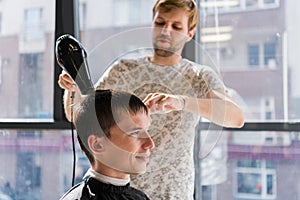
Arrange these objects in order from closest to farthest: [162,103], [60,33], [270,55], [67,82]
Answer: [162,103]
[67,82]
[270,55]
[60,33]

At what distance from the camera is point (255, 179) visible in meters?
2.09

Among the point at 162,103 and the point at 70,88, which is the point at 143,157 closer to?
the point at 162,103

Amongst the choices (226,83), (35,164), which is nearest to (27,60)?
(35,164)

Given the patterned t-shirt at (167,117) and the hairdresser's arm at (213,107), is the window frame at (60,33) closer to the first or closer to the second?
the patterned t-shirt at (167,117)

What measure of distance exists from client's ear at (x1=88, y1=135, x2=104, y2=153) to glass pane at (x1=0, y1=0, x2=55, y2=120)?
1135 mm

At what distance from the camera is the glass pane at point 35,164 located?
2443 mm

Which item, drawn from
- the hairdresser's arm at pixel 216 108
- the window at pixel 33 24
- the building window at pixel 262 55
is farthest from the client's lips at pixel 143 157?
the window at pixel 33 24

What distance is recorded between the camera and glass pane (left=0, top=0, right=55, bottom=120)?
8.18 feet

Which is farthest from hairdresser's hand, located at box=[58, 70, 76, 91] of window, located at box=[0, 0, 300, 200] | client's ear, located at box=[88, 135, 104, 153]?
window, located at box=[0, 0, 300, 200]

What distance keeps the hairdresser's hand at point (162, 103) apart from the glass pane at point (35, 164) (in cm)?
113

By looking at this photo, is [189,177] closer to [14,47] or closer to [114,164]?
[114,164]

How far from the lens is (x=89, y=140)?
1381 millimetres

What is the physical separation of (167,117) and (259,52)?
2.62 ft

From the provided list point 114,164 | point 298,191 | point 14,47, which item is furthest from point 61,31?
point 298,191
